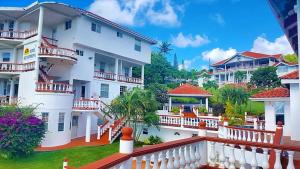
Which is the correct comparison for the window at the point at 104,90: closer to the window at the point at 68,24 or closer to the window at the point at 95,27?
the window at the point at 95,27

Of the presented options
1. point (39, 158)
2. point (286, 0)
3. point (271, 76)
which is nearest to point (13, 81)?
point (39, 158)

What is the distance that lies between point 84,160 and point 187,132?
8.67 m

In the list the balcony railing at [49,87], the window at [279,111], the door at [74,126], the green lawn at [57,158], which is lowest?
the green lawn at [57,158]

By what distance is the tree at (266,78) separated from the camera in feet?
129

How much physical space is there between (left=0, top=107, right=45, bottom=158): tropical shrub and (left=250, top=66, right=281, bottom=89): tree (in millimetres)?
35554

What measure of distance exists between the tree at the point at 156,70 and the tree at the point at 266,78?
1578cm

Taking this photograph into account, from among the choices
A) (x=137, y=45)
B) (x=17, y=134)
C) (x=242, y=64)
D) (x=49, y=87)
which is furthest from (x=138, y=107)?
(x=242, y=64)

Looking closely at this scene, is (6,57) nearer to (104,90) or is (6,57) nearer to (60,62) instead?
(60,62)

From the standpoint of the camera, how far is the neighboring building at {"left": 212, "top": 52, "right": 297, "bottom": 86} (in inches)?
2073

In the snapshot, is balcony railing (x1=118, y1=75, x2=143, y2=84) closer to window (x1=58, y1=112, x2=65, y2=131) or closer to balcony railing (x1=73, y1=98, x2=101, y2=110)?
balcony railing (x1=73, y1=98, x2=101, y2=110)

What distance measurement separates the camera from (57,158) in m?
15.2

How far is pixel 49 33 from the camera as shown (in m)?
25.0

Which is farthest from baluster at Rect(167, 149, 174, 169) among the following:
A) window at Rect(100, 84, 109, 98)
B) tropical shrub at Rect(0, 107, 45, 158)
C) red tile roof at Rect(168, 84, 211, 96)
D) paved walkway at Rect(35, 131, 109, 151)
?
red tile roof at Rect(168, 84, 211, 96)

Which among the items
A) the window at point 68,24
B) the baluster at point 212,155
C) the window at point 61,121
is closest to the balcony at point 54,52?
the window at point 68,24
